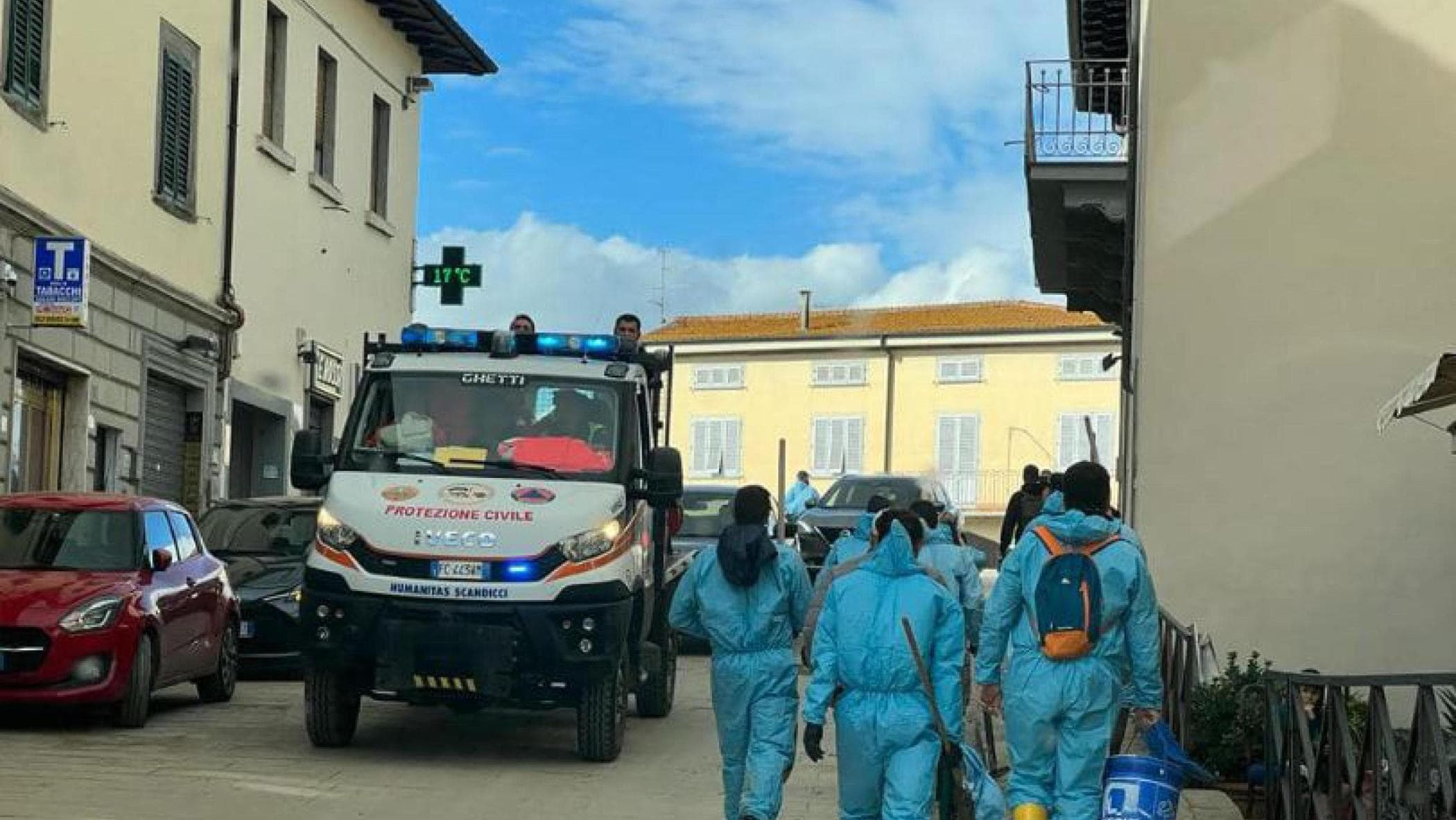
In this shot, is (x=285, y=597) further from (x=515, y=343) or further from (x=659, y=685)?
(x=515, y=343)

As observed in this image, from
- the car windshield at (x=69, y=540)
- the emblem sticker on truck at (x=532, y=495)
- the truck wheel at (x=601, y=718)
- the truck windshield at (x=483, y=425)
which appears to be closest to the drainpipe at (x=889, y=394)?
the car windshield at (x=69, y=540)

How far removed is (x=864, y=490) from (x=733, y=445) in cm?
3270

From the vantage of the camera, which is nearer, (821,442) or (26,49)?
(26,49)

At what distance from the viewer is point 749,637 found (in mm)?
9688

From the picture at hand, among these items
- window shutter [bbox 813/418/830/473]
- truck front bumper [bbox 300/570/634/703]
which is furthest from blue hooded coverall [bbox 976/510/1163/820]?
window shutter [bbox 813/418/830/473]

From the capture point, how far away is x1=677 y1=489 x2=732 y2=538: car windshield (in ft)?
78.3

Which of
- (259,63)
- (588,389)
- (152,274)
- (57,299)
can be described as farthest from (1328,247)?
(259,63)

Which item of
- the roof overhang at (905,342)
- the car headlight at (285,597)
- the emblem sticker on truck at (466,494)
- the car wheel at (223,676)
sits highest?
the roof overhang at (905,342)

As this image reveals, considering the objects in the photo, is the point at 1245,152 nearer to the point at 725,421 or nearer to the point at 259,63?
the point at 259,63

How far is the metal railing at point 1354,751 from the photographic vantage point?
292 inches

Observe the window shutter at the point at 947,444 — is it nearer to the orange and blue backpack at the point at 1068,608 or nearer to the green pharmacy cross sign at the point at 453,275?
the green pharmacy cross sign at the point at 453,275

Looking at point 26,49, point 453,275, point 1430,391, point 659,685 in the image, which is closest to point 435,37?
point 453,275

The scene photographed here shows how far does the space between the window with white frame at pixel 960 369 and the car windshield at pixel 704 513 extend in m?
36.2

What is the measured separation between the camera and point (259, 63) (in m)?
25.0
